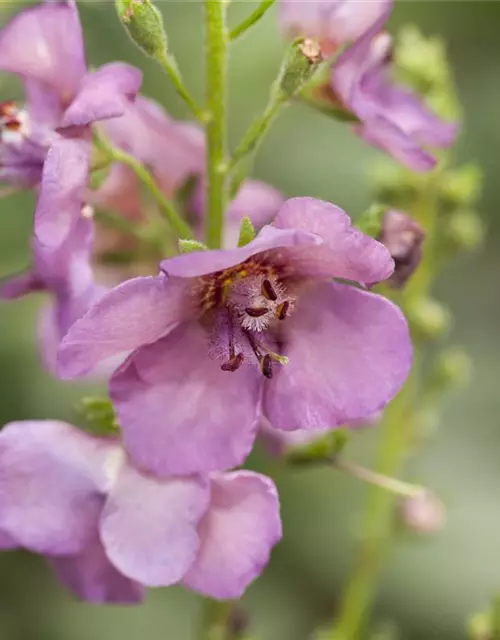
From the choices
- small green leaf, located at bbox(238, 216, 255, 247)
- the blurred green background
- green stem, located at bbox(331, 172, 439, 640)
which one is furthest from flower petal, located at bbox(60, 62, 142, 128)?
the blurred green background

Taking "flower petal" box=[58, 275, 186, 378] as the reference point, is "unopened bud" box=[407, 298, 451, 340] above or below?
below

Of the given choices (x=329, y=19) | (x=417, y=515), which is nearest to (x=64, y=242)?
(x=329, y=19)

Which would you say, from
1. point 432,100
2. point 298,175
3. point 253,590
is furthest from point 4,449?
point 298,175

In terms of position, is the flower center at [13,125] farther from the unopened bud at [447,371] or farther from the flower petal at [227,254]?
the unopened bud at [447,371]

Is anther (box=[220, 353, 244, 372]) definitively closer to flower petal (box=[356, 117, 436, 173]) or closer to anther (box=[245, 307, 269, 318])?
anther (box=[245, 307, 269, 318])

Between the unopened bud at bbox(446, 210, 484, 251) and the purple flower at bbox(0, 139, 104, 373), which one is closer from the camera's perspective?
the purple flower at bbox(0, 139, 104, 373)

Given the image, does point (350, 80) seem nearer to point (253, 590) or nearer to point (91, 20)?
point (253, 590)

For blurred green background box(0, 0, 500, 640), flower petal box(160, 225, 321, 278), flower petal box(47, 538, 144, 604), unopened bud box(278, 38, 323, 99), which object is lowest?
blurred green background box(0, 0, 500, 640)
